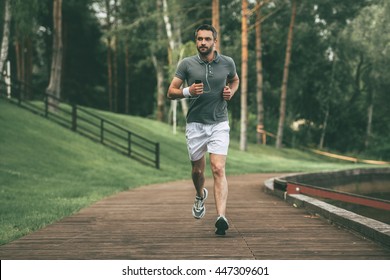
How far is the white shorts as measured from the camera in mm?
6727

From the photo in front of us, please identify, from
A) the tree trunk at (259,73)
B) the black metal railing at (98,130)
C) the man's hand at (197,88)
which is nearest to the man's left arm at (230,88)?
the man's hand at (197,88)

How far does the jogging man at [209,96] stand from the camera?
6422 millimetres

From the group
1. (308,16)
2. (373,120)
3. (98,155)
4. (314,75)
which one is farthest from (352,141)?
(98,155)

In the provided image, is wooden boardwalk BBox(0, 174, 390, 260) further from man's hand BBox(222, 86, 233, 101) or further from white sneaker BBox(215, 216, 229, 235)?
man's hand BBox(222, 86, 233, 101)

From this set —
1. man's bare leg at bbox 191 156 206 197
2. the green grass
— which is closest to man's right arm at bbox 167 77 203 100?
man's bare leg at bbox 191 156 206 197

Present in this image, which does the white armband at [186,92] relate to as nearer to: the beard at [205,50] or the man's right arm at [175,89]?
the man's right arm at [175,89]

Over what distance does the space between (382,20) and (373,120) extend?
19.1 m

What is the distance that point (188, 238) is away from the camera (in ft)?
20.8

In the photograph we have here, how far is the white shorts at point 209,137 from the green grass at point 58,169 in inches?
91.3

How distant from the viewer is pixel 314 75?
46.3 meters

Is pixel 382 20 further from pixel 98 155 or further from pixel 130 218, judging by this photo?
pixel 130 218

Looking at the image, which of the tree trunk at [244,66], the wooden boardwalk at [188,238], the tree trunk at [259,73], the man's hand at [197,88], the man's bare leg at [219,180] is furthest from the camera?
the tree trunk at [259,73]

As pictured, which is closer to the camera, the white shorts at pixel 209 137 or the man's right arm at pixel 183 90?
the man's right arm at pixel 183 90

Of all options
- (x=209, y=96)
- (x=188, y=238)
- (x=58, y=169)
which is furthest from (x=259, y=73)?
(x=188, y=238)
